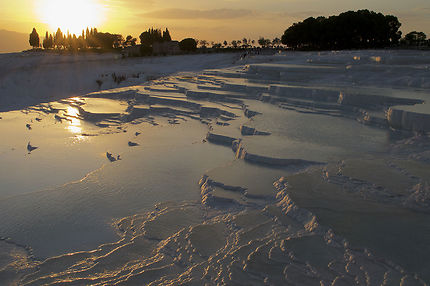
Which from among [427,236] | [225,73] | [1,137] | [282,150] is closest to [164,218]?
[282,150]

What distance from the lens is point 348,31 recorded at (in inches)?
1267

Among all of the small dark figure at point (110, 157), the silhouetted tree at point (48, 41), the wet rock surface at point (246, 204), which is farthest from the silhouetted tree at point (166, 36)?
the small dark figure at point (110, 157)

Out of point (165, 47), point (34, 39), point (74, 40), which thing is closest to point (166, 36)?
point (165, 47)

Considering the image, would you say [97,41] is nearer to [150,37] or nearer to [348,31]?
[150,37]

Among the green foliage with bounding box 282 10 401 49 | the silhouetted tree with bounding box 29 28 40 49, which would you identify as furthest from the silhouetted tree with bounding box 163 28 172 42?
the green foliage with bounding box 282 10 401 49

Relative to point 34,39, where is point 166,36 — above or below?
above

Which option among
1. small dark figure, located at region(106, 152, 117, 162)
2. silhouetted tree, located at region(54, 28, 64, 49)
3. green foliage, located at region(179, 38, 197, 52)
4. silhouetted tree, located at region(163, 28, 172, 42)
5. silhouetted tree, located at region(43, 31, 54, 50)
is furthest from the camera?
silhouetted tree, located at region(163, 28, 172, 42)

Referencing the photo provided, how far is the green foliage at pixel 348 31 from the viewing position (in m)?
32.2

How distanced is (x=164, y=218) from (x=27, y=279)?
1.39 meters

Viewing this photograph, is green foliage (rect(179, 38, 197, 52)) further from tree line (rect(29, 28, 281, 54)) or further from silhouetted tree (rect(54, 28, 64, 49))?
silhouetted tree (rect(54, 28, 64, 49))

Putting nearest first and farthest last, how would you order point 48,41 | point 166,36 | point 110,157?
1. point 110,157
2. point 48,41
3. point 166,36

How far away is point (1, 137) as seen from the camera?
26.6ft

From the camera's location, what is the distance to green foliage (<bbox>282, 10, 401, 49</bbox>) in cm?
3225

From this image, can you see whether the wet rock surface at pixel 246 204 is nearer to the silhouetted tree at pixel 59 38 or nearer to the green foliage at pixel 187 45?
the green foliage at pixel 187 45
